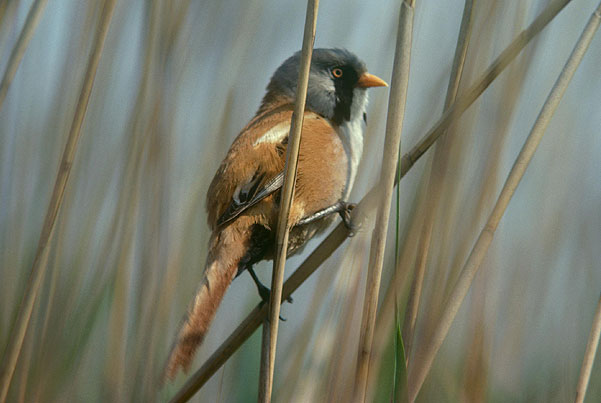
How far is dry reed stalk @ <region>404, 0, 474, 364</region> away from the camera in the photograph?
4.22 ft

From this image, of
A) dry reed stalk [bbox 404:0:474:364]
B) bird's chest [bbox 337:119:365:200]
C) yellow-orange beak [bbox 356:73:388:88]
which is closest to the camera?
dry reed stalk [bbox 404:0:474:364]

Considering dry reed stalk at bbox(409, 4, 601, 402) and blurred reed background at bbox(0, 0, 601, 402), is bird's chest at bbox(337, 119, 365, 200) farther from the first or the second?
dry reed stalk at bbox(409, 4, 601, 402)

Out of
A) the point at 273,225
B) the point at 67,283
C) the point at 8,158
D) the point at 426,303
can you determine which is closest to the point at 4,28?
the point at 8,158

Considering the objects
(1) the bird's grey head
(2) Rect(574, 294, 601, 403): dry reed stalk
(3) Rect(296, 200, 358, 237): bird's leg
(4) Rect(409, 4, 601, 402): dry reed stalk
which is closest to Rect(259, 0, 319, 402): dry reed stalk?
(4) Rect(409, 4, 601, 402): dry reed stalk

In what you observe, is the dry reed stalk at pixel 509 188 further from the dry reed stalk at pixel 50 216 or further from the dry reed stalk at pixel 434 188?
the dry reed stalk at pixel 50 216

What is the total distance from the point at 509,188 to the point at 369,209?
0.29 meters

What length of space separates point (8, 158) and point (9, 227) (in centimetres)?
20

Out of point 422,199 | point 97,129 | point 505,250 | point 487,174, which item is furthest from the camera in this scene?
point 505,250

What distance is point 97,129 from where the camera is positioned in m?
1.78

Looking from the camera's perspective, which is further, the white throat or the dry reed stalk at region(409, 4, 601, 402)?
the white throat

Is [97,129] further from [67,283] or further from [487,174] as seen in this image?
[487,174]

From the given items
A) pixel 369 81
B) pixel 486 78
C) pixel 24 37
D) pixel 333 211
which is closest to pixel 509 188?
pixel 486 78

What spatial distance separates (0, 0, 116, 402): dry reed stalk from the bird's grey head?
840mm

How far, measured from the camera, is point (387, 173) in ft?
3.65
